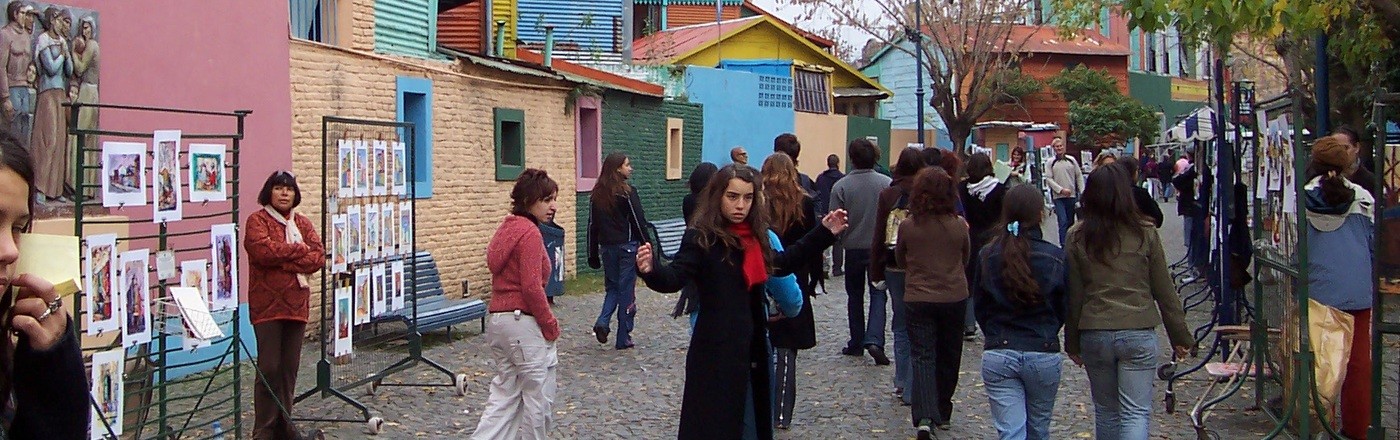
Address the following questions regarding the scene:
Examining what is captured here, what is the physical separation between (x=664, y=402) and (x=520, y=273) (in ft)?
8.20

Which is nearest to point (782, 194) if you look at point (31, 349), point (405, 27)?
point (31, 349)

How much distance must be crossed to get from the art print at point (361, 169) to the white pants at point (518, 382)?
6.08ft

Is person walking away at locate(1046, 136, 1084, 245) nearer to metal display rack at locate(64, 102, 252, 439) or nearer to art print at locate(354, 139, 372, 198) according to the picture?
metal display rack at locate(64, 102, 252, 439)

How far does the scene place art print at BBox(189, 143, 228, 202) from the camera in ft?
24.3

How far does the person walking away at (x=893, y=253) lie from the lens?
9406mm

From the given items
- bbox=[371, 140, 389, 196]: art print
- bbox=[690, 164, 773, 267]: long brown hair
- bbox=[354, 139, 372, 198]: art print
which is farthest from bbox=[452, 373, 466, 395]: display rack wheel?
bbox=[690, 164, 773, 267]: long brown hair

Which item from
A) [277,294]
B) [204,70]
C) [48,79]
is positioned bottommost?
[277,294]

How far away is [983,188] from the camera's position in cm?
1132

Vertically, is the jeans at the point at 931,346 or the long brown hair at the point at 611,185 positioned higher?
the long brown hair at the point at 611,185

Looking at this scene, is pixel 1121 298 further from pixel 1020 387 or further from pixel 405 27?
pixel 405 27

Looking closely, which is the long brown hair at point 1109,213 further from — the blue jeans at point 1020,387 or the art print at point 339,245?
the art print at point 339,245

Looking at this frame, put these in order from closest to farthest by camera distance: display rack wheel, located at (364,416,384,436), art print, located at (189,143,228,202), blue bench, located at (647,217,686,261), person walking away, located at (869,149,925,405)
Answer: art print, located at (189,143,228,202), display rack wheel, located at (364,416,384,436), person walking away, located at (869,149,925,405), blue bench, located at (647,217,686,261)

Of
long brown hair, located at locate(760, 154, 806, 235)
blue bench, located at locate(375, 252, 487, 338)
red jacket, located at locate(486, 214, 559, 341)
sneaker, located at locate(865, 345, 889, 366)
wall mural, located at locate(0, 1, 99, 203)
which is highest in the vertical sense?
wall mural, located at locate(0, 1, 99, 203)

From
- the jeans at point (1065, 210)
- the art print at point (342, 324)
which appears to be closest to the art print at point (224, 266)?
the art print at point (342, 324)
